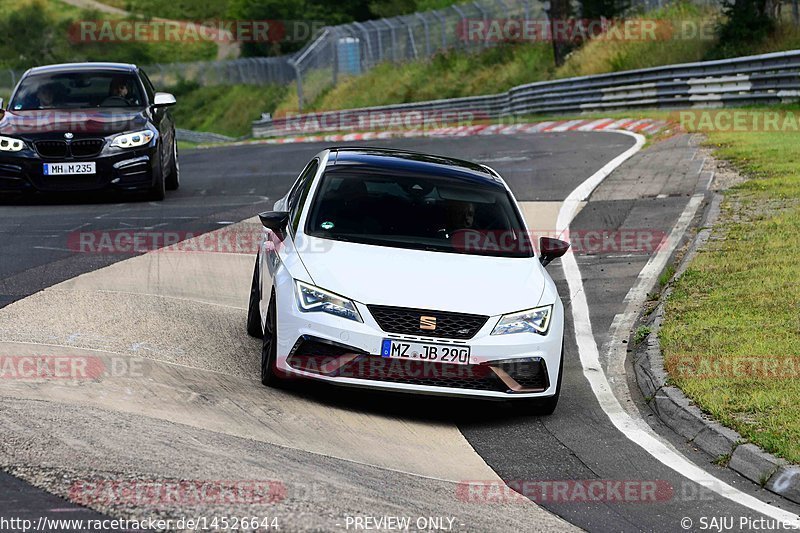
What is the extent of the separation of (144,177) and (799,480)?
12.0 meters

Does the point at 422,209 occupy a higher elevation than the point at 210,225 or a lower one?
higher

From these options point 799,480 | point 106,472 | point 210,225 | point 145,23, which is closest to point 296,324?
point 106,472

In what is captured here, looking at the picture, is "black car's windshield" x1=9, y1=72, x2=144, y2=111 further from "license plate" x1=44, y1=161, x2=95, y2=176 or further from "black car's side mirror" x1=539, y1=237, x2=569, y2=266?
"black car's side mirror" x1=539, y1=237, x2=569, y2=266

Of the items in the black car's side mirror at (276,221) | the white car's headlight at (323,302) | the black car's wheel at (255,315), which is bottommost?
the black car's wheel at (255,315)

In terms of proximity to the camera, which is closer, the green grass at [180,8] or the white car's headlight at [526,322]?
the white car's headlight at [526,322]

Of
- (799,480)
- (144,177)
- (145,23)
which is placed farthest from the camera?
(145,23)

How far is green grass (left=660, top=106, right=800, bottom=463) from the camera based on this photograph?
7898 mm

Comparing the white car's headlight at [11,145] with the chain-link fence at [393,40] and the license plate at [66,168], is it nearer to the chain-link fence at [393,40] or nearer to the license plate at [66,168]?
the license plate at [66,168]

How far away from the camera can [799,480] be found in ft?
21.9

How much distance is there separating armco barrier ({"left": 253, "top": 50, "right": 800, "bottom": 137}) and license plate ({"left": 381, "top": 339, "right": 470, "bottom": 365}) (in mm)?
20313

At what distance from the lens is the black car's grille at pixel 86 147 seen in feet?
54.5

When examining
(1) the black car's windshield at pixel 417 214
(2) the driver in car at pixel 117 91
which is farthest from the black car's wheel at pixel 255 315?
(2) the driver in car at pixel 117 91

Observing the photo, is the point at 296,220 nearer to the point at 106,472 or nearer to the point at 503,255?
the point at 503,255

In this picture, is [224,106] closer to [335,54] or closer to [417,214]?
[335,54]
